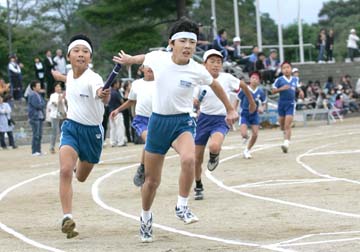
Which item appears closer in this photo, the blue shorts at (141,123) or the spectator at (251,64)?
the blue shorts at (141,123)

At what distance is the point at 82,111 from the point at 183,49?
167cm

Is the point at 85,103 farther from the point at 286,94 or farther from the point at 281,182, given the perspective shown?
the point at 286,94

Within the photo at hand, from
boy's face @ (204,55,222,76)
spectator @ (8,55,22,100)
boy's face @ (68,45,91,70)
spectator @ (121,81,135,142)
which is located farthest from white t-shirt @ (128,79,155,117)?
spectator @ (8,55,22,100)

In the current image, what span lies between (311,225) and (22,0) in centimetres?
7182

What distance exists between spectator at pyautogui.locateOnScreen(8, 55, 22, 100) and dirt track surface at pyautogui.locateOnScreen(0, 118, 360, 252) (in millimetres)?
15161

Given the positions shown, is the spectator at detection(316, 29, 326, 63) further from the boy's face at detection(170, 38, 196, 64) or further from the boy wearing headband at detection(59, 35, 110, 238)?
the boy's face at detection(170, 38, 196, 64)

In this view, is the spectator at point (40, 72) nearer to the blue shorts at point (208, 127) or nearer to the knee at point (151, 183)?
the blue shorts at point (208, 127)

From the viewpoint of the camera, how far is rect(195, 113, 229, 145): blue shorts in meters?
16.2

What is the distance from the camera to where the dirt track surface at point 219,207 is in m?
10.9

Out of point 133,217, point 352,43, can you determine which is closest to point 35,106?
point 133,217

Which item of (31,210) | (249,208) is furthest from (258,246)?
(31,210)

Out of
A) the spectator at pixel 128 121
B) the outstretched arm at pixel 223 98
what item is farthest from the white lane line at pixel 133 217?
the spectator at pixel 128 121

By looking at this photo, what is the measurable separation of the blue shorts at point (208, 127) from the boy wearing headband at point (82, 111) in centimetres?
382

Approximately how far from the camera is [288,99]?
24.0 metres
